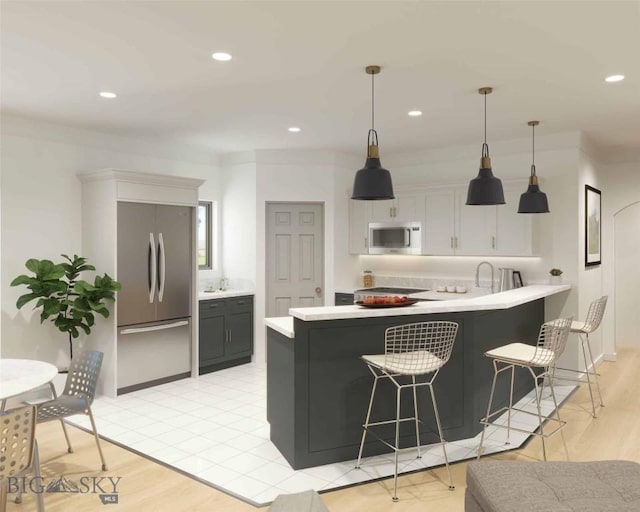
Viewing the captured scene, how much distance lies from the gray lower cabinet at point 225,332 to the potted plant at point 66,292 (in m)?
1.26

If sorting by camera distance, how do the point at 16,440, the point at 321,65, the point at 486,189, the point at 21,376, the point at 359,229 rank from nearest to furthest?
the point at 16,440 < the point at 21,376 < the point at 321,65 < the point at 486,189 < the point at 359,229

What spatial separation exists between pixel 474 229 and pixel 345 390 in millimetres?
3240

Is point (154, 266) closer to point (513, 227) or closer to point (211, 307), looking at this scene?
point (211, 307)

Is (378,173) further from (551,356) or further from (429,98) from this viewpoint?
(551,356)

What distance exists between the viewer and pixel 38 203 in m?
5.17

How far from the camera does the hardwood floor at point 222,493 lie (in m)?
3.09

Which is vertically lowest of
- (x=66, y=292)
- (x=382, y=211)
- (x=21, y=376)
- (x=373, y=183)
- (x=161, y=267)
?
(x=21, y=376)

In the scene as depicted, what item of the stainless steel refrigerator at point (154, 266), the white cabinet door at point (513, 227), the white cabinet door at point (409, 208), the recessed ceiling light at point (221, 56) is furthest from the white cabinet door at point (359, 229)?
the recessed ceiling light at point (221, 56)

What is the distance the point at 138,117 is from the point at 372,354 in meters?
3.22

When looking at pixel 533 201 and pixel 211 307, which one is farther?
pixel 211 307

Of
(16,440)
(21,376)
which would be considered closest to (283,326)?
(21,376)

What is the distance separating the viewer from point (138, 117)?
Answer: 5.05 m

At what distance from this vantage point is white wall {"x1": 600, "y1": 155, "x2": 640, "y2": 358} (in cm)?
691

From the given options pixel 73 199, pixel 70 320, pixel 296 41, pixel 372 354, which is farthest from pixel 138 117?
pixel 372 354
